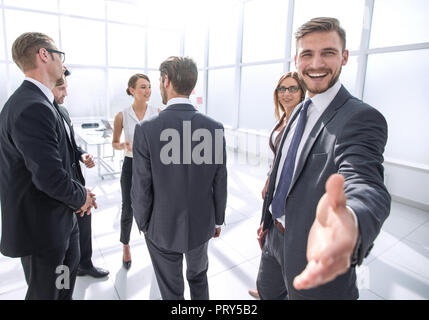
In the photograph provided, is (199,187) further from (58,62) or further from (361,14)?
(361,14)

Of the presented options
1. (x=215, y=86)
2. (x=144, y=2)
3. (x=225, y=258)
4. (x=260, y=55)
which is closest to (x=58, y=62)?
(x=225, y=258)

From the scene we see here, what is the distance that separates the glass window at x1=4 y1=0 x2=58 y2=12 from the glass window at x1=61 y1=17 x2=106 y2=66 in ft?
1.19

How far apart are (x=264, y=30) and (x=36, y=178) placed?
6.84 meters

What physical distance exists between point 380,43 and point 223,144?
14.5ft

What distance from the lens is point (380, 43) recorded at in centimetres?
439

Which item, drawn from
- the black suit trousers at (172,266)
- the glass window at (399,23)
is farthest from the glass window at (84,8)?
the black suit trousers at (172,266)

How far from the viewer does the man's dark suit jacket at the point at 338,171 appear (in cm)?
76

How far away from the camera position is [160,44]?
9.43 metres

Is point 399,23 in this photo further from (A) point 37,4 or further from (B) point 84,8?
(A) point 37,4

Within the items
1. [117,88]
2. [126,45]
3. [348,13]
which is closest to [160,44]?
[126,45]

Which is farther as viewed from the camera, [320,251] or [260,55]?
[260,55]

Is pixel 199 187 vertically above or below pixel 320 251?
below
